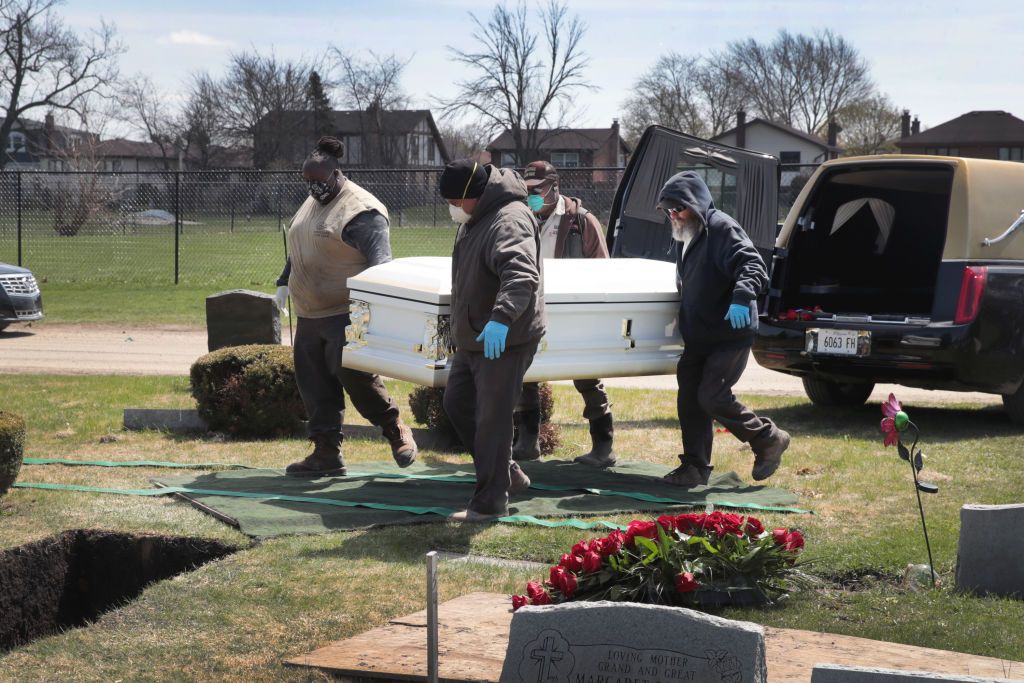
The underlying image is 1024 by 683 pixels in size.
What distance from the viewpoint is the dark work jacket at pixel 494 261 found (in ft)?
19.5

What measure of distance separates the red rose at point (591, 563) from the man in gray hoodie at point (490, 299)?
151 cm

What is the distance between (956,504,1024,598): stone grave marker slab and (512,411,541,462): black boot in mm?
3569

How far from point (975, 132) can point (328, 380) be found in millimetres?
68567

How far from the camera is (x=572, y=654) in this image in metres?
3.44

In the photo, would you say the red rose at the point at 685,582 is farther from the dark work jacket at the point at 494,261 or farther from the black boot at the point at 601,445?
the black boot at the point at 601,445

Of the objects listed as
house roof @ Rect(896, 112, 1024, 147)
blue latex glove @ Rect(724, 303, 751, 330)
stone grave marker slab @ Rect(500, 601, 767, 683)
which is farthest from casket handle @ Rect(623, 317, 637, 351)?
house roof @ Rect(896, 112, 1024, 147)

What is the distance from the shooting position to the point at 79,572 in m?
6.10

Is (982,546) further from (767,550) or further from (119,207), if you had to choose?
(119,207)

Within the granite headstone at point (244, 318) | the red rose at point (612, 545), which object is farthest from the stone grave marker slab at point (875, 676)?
the granite headstone at point (244, 318)

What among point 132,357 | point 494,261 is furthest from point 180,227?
point 494,261

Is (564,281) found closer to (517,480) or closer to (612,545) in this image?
(517,480)

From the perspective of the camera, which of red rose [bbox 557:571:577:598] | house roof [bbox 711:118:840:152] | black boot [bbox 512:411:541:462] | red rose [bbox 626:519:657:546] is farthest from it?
house roof [bbox 711:118:840:152]

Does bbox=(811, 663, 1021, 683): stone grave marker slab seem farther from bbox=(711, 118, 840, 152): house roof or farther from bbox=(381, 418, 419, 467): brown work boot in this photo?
bbox=(711, 118, 840, 152): house roof

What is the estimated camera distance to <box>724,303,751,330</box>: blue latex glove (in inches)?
263
